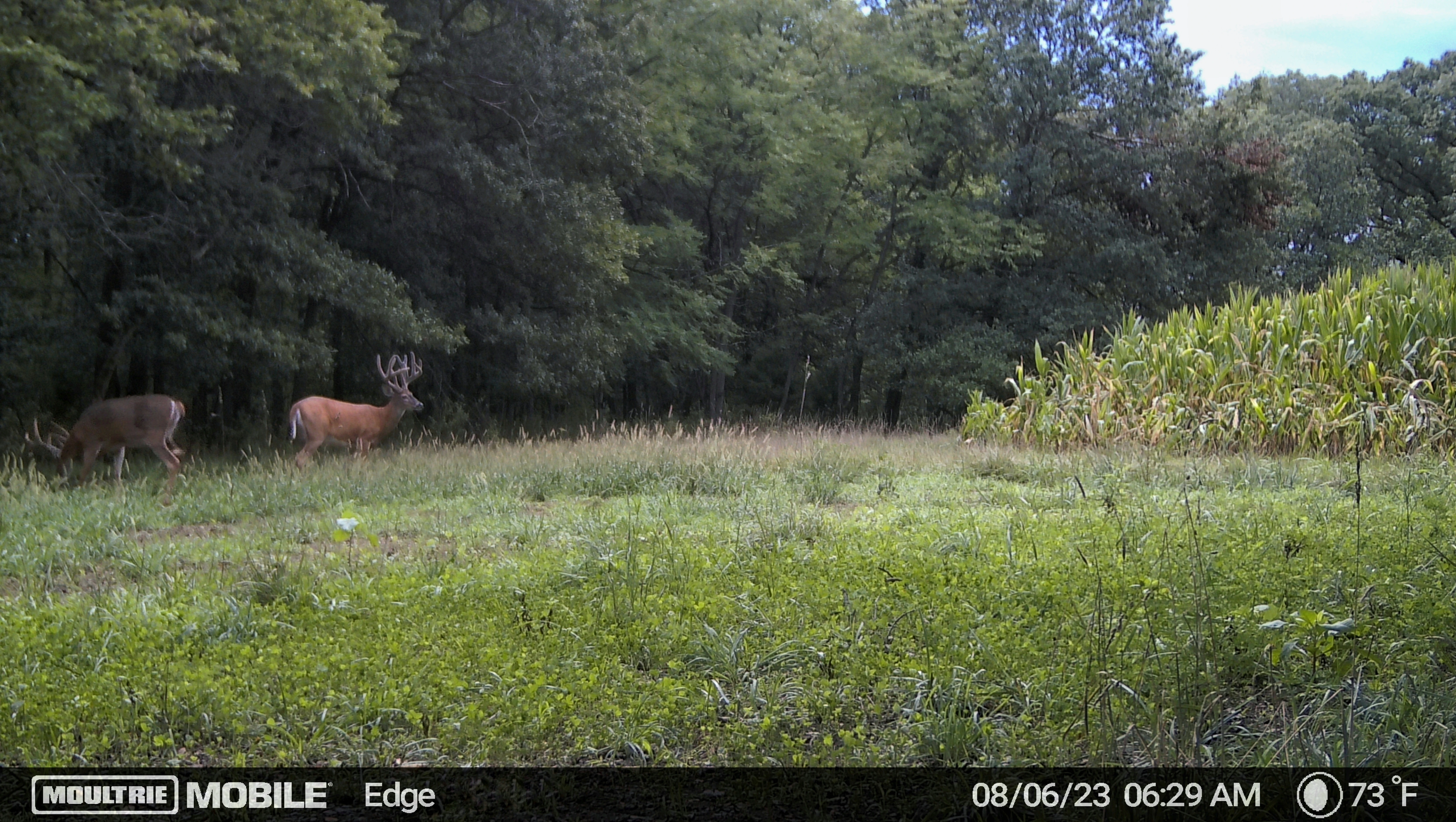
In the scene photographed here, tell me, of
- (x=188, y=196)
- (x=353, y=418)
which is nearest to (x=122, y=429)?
(x=353, y=418)

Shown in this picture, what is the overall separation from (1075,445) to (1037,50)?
47.5ft

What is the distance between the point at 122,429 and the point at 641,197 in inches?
600

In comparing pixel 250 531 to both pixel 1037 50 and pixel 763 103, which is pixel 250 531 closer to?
pixel 763 103

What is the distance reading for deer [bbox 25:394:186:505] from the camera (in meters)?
11.1

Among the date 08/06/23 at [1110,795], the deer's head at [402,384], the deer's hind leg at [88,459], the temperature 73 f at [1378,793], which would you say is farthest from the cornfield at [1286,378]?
the deer's hind leg at [88,459]

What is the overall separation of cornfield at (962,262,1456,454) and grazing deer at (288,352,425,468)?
762 cm

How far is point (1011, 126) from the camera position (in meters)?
24.3

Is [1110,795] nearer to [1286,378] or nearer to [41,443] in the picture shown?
[1286,378]

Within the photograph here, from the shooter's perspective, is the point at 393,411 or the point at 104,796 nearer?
the point at 104,796

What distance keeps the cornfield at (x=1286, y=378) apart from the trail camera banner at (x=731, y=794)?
25.7 ft

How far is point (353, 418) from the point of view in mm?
13297

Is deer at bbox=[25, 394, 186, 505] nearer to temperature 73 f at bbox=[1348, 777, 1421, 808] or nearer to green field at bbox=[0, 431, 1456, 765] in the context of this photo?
green field at bbox=[0, 431, 1456, 765]

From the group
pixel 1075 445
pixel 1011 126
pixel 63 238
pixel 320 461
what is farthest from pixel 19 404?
pixel 1011 126

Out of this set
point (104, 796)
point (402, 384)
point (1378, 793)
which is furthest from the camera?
point (402, 384)
